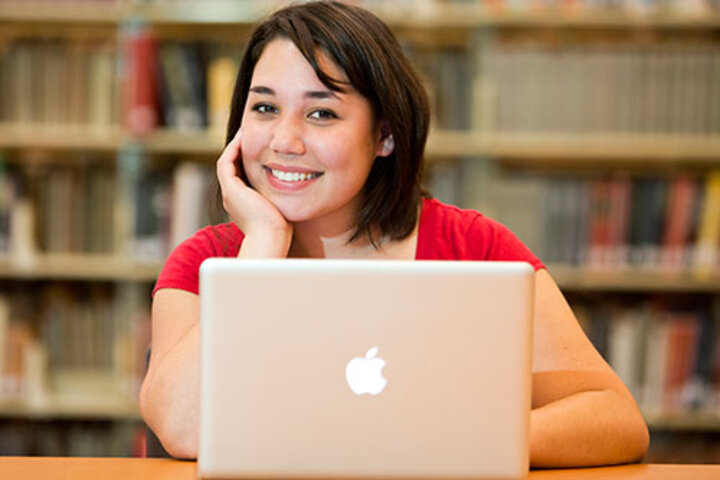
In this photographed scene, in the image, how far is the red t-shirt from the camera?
1.48 metres

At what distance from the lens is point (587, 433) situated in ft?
3.68

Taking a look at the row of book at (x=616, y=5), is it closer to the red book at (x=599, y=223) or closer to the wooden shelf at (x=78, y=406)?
the red book at (x=599, y=223)

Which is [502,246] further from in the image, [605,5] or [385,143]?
[605,5]

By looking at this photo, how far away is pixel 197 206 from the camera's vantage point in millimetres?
2660

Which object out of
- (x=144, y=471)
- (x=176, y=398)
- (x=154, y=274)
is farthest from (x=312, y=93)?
(x=154, y=274)

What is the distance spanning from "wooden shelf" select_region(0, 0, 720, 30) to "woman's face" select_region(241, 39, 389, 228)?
1.27m

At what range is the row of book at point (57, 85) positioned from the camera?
8.75ft

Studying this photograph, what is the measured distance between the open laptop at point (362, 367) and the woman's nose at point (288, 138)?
519mm

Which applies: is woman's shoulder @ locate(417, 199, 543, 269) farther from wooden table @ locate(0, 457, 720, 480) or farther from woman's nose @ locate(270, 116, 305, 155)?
wooden table @ locate(0, 457, 720, 480)

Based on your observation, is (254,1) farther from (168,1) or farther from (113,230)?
(113,230)

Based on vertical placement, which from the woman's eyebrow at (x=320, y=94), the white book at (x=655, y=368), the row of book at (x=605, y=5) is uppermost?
the row of book at (x=605, y=5)

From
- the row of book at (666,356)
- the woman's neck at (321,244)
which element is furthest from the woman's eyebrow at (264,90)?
the row of book at (666,356)

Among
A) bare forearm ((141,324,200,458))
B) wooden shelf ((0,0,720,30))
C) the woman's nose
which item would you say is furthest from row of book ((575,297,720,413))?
bare forearm ((141,324,200,458))

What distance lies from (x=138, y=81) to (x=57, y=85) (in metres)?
0.27
